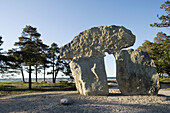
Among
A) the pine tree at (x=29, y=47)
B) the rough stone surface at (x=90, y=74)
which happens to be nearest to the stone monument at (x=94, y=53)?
the rough stone surface at (x=90, y=74)

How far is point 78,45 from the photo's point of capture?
25.8 feet

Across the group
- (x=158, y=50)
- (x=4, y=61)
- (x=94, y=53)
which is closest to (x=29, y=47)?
(x=4, y=61)

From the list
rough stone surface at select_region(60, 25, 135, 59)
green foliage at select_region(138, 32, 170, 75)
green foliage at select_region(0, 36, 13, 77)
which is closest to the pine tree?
green foliage at select_region(0, 36, 13, 77)

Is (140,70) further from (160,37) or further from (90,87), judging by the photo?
(160,37)

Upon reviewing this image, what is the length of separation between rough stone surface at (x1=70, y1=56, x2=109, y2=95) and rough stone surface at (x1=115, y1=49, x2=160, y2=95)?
95 cm

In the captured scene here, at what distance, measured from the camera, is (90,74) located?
7.19 m

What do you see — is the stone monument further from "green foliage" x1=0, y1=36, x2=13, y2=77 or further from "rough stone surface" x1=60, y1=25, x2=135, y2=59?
"green foliage" x1=0, y1=36, x2=13, y2=77

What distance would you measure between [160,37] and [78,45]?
1686cm

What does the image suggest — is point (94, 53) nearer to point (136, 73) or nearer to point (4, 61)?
point (136, 73)

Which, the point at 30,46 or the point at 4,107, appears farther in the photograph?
the point at 30,46

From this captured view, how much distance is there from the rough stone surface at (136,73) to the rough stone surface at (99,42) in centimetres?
61

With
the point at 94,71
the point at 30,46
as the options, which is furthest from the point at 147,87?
the point at 30,46

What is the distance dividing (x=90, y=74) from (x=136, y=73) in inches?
94.2

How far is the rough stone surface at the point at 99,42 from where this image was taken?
767 centimetres
